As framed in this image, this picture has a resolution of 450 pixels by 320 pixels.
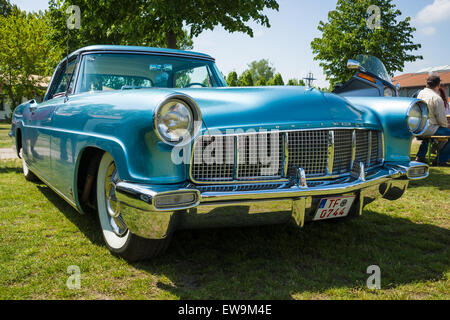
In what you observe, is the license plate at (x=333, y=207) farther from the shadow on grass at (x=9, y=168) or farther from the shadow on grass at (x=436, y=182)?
the shadow on grass at (x=9, y=168)

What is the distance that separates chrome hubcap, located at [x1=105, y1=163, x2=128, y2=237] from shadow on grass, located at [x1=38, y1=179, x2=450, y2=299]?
0.28 metres

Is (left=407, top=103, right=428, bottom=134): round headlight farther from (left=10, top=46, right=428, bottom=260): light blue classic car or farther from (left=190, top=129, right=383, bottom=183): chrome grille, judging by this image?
(left=190, top=129, right=383, bottom=183): chrome grille

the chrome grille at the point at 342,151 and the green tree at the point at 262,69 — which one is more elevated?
the green tree at the point at 262,69

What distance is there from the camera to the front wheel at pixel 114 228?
8.04 ft

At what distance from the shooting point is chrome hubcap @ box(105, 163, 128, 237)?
8.10ft

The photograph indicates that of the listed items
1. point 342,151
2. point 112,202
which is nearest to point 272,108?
point 342,151

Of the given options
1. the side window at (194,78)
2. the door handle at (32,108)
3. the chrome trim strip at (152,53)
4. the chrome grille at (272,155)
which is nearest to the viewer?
the chrome grille at (272,155)

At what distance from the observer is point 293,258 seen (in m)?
2.72

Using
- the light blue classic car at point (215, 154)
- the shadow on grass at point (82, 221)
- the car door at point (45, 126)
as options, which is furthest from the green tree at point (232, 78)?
the light blue classic car at point (215, 154)

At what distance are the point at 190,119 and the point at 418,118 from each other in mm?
2058

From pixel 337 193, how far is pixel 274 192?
47 cm

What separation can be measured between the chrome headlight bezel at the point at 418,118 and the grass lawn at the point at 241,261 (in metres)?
0.90

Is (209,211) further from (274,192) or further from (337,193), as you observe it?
(337,193)

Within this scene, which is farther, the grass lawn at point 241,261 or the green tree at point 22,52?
the green tree at point 22,52
